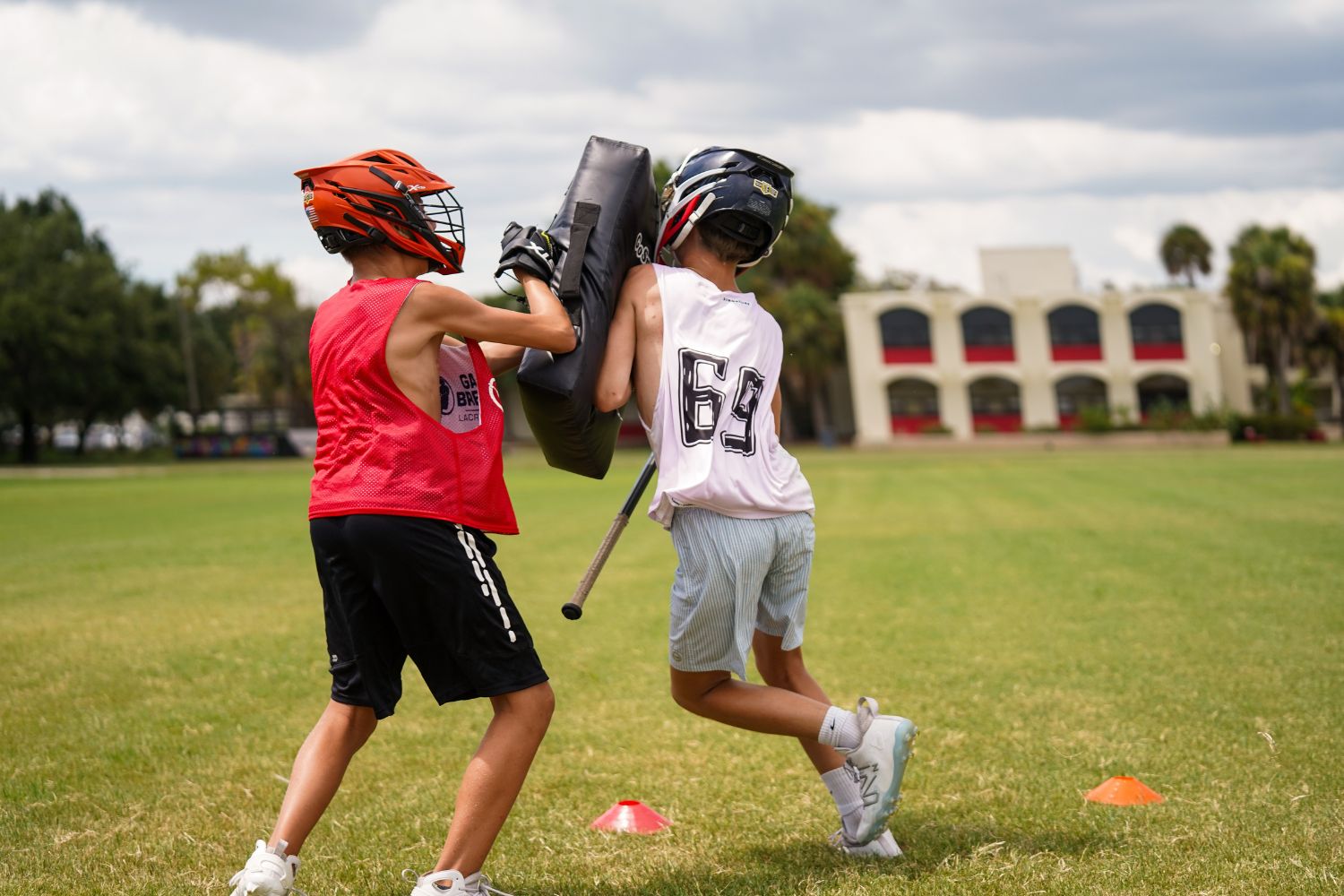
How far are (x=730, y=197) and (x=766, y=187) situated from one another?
Result: 144 mm

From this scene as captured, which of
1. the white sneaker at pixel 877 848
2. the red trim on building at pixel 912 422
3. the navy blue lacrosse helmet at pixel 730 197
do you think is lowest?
the white sneaker at pixel 877 848

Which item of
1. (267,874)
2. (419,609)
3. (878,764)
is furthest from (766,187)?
(267,874)

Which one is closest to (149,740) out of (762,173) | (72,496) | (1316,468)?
(762,173)

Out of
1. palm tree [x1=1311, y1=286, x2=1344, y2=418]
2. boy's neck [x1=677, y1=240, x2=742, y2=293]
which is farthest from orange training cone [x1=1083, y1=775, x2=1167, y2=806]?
palm tree [x1=1311, y1=286, x2=1344, y2=418]

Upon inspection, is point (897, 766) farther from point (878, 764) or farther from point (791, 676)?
point (791, 676)

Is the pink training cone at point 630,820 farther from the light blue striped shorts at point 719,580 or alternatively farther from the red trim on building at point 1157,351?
the red trim on building at point 1157,351

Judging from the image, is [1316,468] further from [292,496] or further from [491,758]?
[491,758]

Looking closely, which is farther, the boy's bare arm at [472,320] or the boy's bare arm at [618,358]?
the boy's bare arm at [618,358]

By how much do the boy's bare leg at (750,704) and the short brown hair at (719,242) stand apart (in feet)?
4.55

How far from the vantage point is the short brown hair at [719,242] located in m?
4.16

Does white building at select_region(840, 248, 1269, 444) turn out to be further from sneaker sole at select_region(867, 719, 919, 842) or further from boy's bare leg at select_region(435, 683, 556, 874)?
boy's bare leg at select_region(435, 683, 556, 874)

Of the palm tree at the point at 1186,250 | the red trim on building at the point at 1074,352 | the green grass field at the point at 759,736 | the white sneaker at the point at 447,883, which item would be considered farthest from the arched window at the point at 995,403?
the white sneaker at the point at 447,883

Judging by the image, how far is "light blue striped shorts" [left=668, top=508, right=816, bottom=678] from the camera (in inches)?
153

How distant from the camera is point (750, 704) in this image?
13.4 ft
